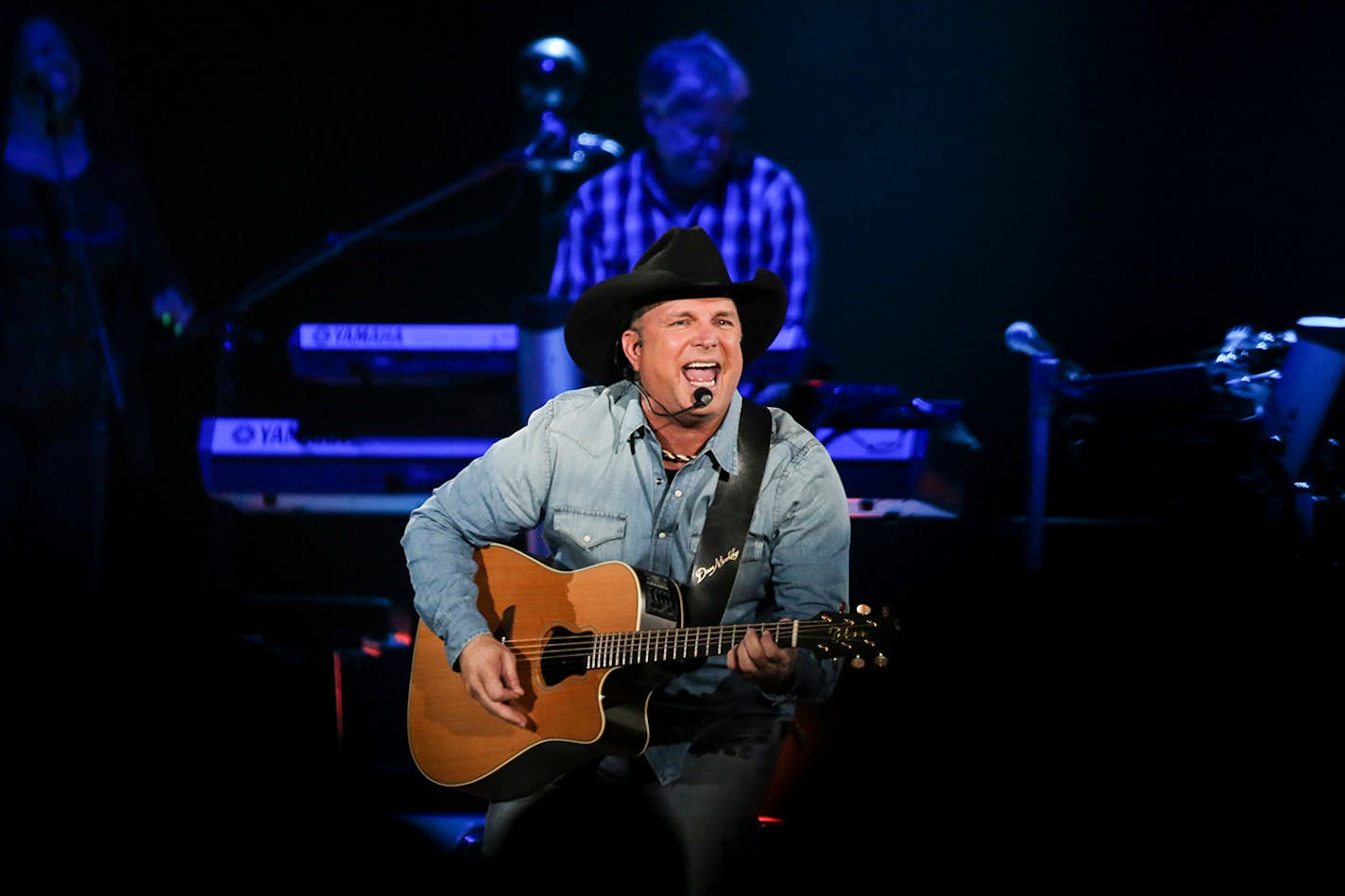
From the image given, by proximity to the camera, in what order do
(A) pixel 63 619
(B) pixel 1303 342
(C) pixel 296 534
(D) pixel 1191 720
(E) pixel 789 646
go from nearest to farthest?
(E) pixel 789 646 → (D) pixel 1191 720 → (B) pixel 1303 342 → (A) pixel 63 619 → (C) pixel 296 534

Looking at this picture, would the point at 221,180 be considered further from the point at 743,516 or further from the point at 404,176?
the point at 743,516

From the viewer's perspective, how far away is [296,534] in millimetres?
5773

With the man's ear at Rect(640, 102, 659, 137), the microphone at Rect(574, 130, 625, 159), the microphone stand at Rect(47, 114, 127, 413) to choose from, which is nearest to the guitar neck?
the microphone at Rect(574, 130, 625, 159)

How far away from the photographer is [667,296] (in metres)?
2.96

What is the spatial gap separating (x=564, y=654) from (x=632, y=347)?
3.07 feet

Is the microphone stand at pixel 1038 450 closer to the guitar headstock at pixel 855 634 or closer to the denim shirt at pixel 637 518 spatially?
the denim shirt at pixel 637 518

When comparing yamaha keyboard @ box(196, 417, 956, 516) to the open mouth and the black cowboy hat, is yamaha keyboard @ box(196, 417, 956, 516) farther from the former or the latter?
the open mouth

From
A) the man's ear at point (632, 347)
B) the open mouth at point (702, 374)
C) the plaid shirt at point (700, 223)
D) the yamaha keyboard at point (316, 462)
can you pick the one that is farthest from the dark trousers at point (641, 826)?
the plaid shirt at point (700, 223)

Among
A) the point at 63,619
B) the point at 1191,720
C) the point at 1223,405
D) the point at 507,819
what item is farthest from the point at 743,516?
the point at 63,619

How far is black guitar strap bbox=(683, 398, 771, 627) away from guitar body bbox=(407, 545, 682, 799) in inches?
5.1

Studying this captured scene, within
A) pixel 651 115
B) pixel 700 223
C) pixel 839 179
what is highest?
pixel 651 115

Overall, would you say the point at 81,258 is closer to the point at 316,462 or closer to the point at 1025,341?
the point at 316,462

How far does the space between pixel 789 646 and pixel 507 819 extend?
3.05ft

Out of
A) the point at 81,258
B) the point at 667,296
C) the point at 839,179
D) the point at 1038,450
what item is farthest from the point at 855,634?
the point at 839,179
